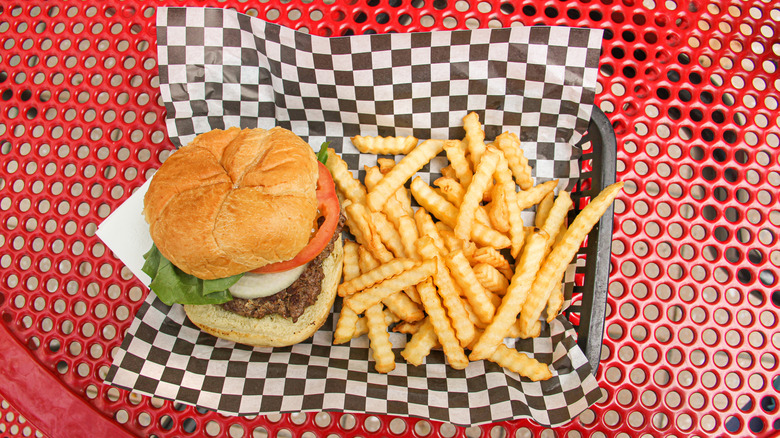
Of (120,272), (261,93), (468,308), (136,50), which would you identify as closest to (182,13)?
(261,93)

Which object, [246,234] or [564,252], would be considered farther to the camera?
[564,252]

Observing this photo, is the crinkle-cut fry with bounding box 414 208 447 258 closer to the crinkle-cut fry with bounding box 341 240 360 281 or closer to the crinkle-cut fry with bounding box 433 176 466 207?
the crinkle-cut fry with bounding box 433 176 466 207

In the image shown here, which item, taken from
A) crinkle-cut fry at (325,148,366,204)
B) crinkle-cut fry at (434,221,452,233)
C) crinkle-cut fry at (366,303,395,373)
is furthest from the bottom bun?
crinkle-cut fry at (434,221,452,233)

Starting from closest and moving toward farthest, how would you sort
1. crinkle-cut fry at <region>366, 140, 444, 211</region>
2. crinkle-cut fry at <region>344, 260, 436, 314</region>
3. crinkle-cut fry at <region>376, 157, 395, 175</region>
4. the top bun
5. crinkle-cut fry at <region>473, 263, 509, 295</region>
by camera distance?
the top bun
crinkle-cut fry at <region>344, 260, 436, 314</region>
crinkle-cut fry at <region>473, 263, 509, 295</region>
crinkle-cut fry at <region>366, 140, 444, 211</region>
crinkle-cut fry at <region>376, 157, 395, 175</region>

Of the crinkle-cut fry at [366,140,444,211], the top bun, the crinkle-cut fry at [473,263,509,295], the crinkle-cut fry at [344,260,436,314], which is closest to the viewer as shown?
the top bun

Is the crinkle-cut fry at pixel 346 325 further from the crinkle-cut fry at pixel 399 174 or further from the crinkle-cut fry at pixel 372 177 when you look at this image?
the crinkle-cut fry at pixel 372 177

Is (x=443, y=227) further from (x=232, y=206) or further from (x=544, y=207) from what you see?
(x=232, y=206)

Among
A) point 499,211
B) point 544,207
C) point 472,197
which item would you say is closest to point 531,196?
point 544,207

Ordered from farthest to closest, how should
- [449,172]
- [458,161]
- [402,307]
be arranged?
1. [449,172]
2. [458,161]
3. [402,307]
